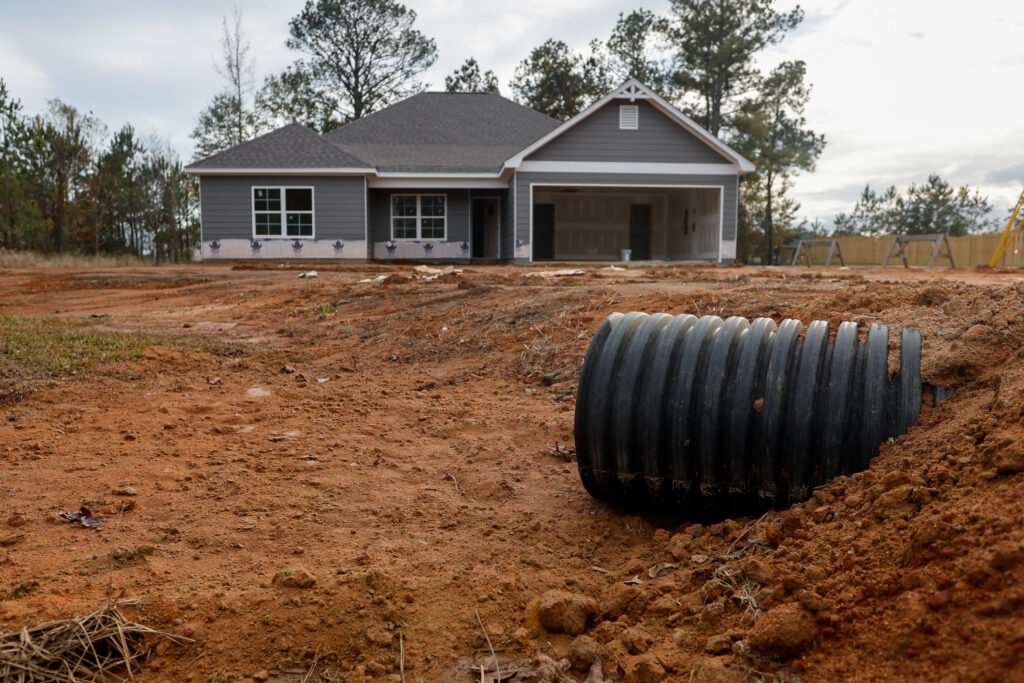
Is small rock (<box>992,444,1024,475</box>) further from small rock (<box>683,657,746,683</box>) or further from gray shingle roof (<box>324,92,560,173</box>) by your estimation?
gray shingle roof (<box>324,92,560,173</box>)

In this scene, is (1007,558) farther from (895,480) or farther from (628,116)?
(628,116)

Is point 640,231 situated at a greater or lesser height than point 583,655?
greater

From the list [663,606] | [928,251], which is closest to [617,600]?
[663,606]

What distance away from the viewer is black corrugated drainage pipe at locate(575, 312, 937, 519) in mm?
3365

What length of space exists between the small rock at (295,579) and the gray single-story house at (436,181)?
1874 cm

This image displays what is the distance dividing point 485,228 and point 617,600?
23989 mm

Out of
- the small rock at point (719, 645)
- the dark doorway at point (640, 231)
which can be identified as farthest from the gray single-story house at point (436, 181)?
the small rock at point (719, 645)

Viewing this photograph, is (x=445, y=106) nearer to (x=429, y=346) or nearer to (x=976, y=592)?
(x=429, y=346)

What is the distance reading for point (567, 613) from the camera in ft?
8.86

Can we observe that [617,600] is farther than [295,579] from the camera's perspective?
No

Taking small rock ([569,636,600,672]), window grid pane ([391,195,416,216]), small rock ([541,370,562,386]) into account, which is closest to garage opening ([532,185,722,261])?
window grid pane ([391,195,416,216])

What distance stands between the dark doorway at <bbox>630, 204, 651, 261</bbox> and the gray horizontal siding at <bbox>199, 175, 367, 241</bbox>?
10.1 metres

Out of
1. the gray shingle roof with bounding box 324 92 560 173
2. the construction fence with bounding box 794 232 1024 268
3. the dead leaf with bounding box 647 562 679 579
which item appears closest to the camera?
the dead leaf with bounding box 647 562 679 579

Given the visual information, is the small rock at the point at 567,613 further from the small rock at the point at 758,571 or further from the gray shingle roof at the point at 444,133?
the gray shingle roof at the point at 444,133
